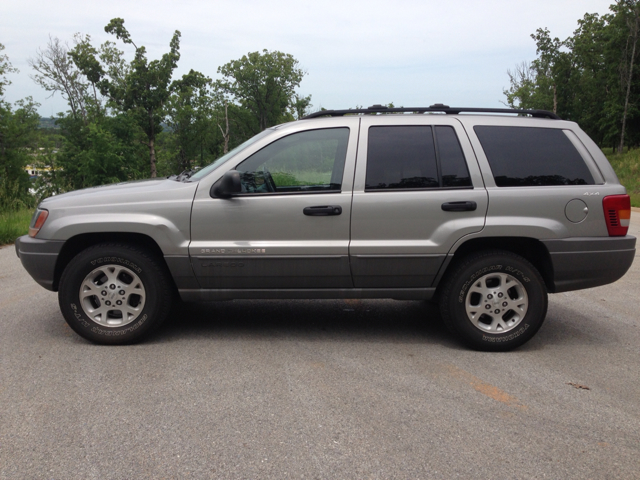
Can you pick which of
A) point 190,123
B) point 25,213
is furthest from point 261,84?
point 25,213

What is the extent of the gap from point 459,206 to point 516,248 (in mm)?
740

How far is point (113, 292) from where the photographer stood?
4.58 metres

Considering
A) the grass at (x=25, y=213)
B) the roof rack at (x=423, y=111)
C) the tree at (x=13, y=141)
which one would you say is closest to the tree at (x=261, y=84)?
the tree at (x=13, y=141)

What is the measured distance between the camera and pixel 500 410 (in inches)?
135

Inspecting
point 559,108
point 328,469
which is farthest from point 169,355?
point 559,108

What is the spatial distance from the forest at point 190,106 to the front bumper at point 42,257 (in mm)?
22424

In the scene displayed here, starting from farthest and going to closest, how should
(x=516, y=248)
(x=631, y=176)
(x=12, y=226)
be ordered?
1. (x=631, y=176)
2. (x=12, y=226)
3. (x=516, y=248)

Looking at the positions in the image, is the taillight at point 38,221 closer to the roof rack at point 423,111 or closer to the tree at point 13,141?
the roof rack at point 423,111

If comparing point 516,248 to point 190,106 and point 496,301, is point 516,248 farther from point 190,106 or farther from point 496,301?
point 190,106

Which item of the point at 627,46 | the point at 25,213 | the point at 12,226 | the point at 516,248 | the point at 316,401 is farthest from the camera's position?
the point at 627,46

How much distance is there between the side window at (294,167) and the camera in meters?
4.58

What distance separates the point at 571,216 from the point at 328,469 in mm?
2995

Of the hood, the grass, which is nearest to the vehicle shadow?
the hood

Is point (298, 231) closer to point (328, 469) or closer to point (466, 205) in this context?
point (466, 205)
